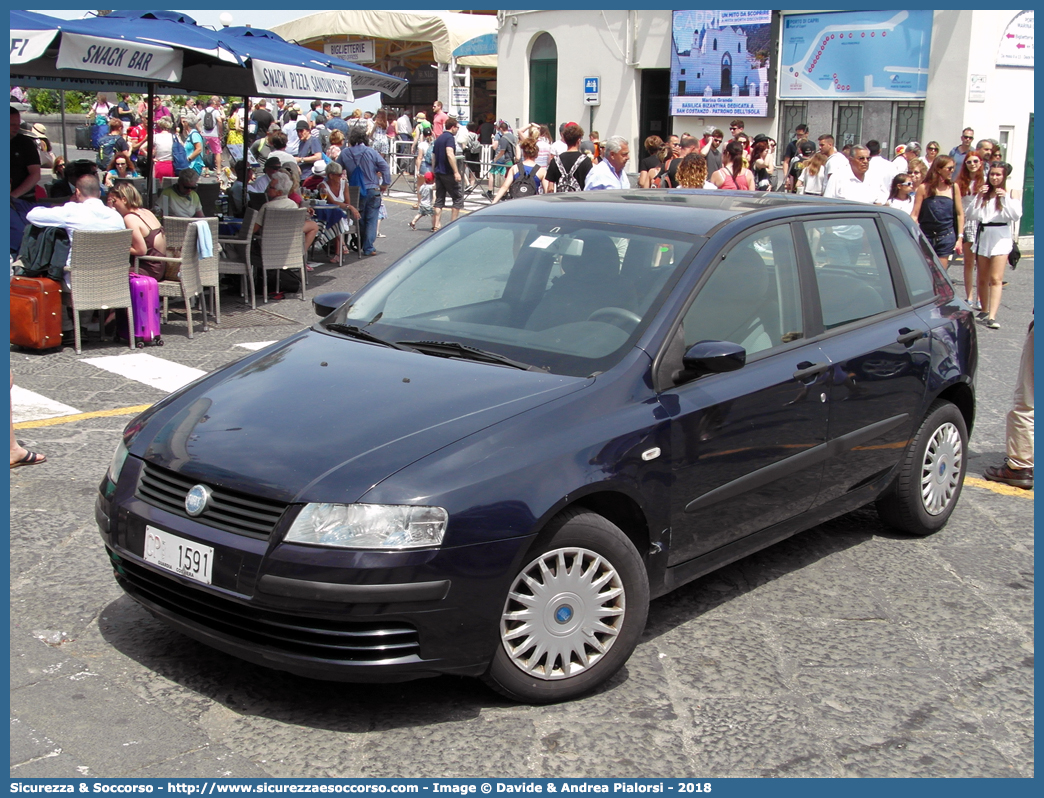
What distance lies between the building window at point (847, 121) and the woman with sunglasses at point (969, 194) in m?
9.71

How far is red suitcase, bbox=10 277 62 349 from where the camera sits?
9.07m

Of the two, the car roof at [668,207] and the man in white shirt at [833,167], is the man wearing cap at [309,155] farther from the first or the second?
the car roof at [668,207]

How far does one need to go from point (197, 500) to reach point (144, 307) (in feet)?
21.8

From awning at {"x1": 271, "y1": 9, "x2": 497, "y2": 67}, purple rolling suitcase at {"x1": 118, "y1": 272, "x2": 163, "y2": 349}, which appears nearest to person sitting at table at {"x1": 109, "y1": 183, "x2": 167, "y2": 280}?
purple rolling suitcase at {"x1": 118, "y1": 272, "x2": 163, "y2": 349}

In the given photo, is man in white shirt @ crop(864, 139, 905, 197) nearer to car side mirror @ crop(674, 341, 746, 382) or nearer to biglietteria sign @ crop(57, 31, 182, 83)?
biglietteria sign @ crop(57, 31, 182, 83)

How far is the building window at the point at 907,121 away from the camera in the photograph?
2167 centimetres

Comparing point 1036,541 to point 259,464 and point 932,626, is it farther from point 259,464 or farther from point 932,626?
point 259,464

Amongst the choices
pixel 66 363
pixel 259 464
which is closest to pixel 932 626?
pixel 259 464

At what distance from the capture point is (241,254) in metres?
12.0

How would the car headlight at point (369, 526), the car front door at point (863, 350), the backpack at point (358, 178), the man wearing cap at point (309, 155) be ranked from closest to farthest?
the car headlight at point (369, 526) < the car front door at point (863, 350) < the backpack at point (358, 178) < the man wearing cap at point (309, 155)

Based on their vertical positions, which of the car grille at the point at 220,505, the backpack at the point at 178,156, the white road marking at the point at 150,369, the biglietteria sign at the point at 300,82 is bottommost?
the white road marking at the point at 150,369

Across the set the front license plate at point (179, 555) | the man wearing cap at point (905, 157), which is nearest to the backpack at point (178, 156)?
the man wearing cap at point (905, 157)

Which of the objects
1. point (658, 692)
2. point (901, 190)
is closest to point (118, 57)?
point (658, 692)

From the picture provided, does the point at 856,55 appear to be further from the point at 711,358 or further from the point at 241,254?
the point at 711,358
